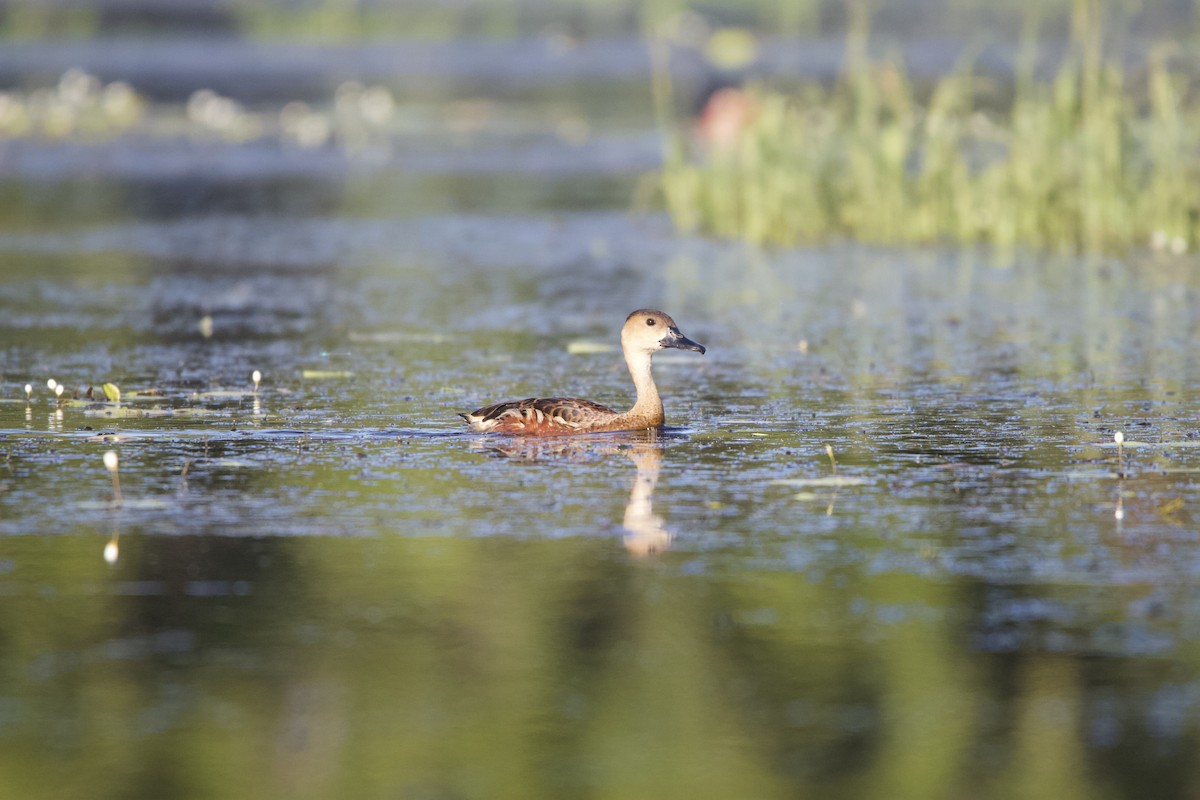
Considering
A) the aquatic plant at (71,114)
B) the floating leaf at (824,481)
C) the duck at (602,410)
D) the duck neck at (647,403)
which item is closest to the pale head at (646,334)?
the duck at (602,410)

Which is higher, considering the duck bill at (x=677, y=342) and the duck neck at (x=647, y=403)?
the duck bill at (x=677, y=342)

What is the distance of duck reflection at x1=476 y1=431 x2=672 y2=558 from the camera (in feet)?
30.1

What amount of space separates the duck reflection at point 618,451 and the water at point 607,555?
38 millimetres

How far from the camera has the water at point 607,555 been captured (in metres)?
6.16

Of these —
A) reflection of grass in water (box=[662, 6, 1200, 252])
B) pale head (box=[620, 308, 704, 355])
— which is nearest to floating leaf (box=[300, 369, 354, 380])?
pale head (box=[620, 308, 704, 355])

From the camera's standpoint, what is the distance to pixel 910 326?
50.6 feet

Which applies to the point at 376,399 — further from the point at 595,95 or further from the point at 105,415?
the point at 595,95

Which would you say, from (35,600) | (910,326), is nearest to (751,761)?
(35,600)

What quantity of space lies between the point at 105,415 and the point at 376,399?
1534 mm

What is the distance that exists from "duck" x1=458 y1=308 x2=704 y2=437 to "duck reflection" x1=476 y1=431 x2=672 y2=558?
64 mm

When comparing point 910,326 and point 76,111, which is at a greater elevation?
point 76,111

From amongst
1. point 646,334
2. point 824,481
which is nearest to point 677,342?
point 646,334

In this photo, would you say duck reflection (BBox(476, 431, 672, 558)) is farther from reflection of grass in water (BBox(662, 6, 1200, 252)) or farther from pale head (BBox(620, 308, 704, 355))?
reflection of grass in water (BBox(662, 6, 1200, 252))

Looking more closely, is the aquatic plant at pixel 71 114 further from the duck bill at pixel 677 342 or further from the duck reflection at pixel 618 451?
the duck reflection at pixel 618 451
